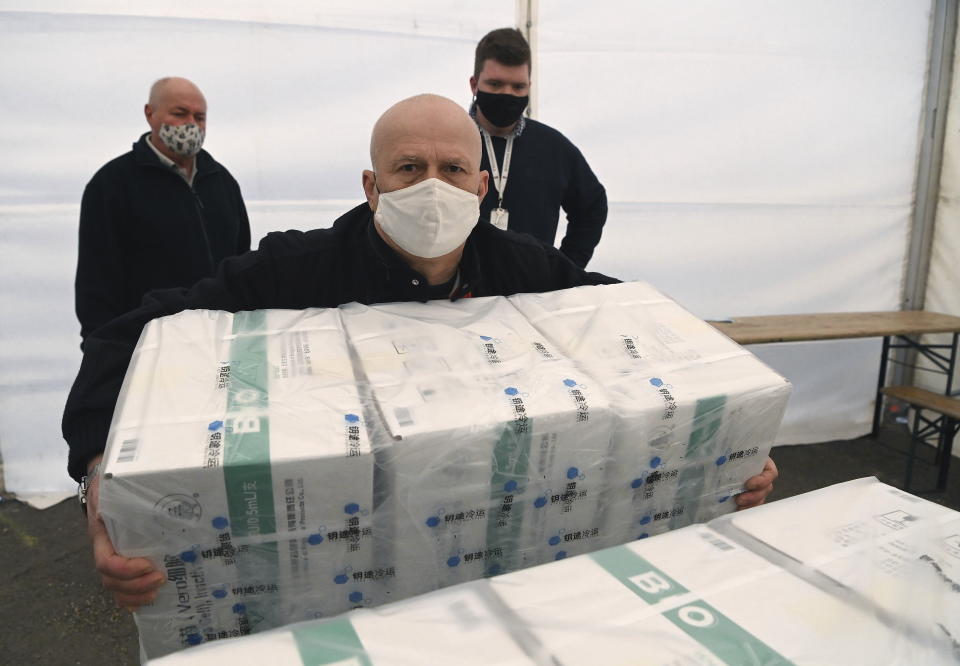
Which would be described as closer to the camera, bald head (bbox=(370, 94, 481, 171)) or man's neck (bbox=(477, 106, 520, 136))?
bald head (bbox=(370, 94, 481, 171))

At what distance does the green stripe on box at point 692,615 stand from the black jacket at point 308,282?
0.75m

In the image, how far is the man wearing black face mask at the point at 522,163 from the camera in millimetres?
2584

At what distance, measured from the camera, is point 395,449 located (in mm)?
878

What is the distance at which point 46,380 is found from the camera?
3254 mm

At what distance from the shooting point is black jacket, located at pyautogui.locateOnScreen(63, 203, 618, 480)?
112 centimetres

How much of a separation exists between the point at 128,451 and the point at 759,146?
4082 millimetres

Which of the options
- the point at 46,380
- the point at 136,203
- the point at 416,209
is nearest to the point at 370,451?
the point at 416,209

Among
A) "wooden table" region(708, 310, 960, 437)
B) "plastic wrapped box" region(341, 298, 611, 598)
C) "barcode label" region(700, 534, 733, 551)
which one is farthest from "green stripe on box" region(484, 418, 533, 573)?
"wooden table" region(708, 310, 960, 437)

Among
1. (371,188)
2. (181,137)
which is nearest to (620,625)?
(371,188)

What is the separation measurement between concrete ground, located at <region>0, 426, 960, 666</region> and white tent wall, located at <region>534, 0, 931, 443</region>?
4.16 feet

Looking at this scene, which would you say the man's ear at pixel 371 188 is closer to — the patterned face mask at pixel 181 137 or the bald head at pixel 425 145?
the bald head at pixel 425 145

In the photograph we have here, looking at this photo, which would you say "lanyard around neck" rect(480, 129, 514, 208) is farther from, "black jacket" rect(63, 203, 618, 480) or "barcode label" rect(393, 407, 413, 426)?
"barcode label" rect(393, 407, 413, 426)

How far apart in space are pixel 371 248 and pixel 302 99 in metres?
2.08

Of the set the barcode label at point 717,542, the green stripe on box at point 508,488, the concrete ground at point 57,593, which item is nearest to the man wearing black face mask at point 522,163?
the green stripe on box at point 508,488
